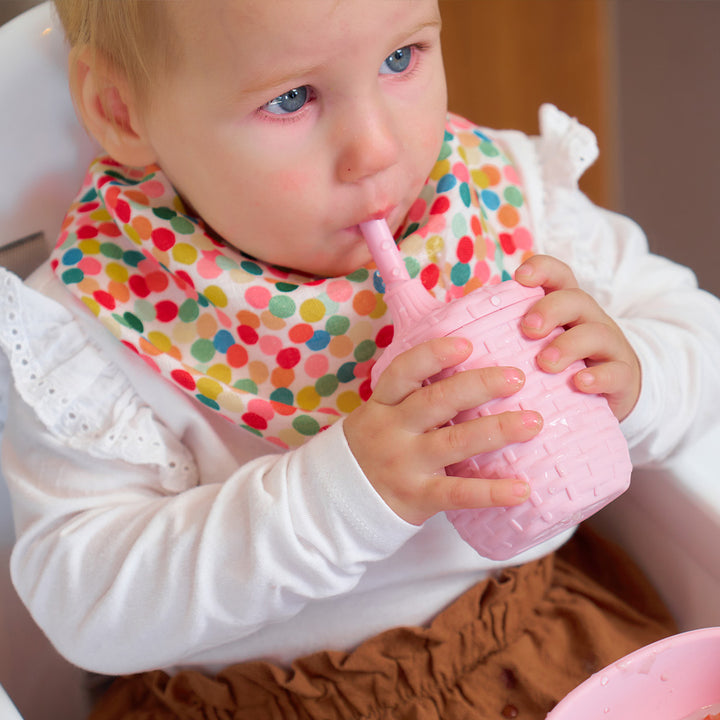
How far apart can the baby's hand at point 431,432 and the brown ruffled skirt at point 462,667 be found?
16 cm

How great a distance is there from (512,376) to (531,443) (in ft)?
0.12

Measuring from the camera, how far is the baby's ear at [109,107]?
64 cm

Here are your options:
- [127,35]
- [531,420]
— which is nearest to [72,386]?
[127,35]

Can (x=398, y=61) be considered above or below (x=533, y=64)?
above

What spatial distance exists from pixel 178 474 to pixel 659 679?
0.37 m

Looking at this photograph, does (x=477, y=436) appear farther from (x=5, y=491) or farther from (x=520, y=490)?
(x=5, y=491)

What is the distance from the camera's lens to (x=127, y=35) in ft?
1.95

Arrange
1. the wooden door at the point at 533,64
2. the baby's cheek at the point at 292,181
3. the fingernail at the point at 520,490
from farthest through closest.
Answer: the wooden door at the point at 533,64, the baby's cheek at the point at 292,181, the fingernail at the point at 520,490

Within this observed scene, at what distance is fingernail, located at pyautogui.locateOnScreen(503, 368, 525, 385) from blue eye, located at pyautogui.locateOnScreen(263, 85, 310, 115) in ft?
0.72

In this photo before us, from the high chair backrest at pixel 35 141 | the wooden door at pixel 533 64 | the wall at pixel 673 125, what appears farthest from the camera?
the wooden door at pixel 533 64

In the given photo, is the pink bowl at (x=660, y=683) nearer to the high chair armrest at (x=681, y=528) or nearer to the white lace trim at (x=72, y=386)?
the high chair armrest at (x=681, y=528)

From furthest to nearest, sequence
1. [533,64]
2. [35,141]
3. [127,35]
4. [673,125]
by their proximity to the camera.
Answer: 1. [533,64]
2. [673,125]
3. [35,141]
4. [127,35]

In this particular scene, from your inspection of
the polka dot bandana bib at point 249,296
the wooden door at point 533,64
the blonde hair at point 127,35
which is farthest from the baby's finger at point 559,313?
the wooden door at point 533,64

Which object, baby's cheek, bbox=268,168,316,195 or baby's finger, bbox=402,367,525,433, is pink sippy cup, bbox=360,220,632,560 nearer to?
baby's finger, bbox=402,367,525,433
